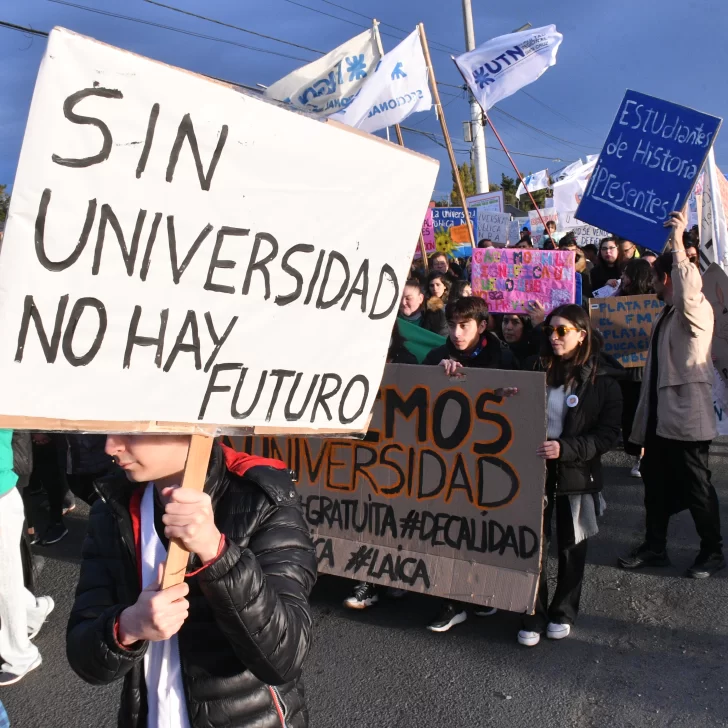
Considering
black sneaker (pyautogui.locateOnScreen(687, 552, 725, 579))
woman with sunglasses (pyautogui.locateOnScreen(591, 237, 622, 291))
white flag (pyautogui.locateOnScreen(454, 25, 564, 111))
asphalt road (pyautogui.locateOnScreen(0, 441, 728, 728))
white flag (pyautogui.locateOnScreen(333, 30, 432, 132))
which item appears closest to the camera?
asphalt road (pyautogui.locateOnScreen(0, 441, 728, 728))

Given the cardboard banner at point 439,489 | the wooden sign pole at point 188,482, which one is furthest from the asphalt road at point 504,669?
the wooden sign pole at point 188,482

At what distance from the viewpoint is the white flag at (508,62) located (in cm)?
773

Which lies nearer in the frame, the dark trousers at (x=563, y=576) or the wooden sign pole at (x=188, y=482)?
the wooden sign pole at (x=188, y=482)

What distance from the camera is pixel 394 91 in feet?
22.3

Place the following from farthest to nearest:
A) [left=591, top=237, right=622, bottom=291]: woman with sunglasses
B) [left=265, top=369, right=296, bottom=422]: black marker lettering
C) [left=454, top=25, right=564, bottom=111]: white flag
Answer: [left=591, top=237, right=622, bottom=291]: woman with sunglasses, [left=454, top=25, right=564, bottom=111]: white flag, [left=265, top=369, right=296, bottom=422]: black marker lettering

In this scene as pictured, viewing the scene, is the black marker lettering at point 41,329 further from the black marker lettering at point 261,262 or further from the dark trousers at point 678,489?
the dark trousers at point 678,489

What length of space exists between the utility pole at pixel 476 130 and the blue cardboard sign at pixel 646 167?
12.3m

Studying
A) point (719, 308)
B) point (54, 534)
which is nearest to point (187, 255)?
point (719, 308)

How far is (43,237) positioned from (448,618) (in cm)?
313

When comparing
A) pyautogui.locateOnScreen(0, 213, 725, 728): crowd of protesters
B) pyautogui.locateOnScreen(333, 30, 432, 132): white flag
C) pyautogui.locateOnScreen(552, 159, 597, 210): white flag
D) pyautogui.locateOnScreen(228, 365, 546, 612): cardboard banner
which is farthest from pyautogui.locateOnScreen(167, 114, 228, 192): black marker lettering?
pyautogui.locateOnScreen(552, 159, 597, 210): white flag

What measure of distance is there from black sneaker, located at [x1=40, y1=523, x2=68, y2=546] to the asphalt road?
1106 mm

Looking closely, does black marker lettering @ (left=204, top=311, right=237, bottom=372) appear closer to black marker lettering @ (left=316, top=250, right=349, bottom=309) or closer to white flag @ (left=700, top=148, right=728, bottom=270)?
black marker lettering @ (left=316, top=250, right=349, bottom=309)

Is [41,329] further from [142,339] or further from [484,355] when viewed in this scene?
[484,355]

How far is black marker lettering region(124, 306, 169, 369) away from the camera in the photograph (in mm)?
1458
